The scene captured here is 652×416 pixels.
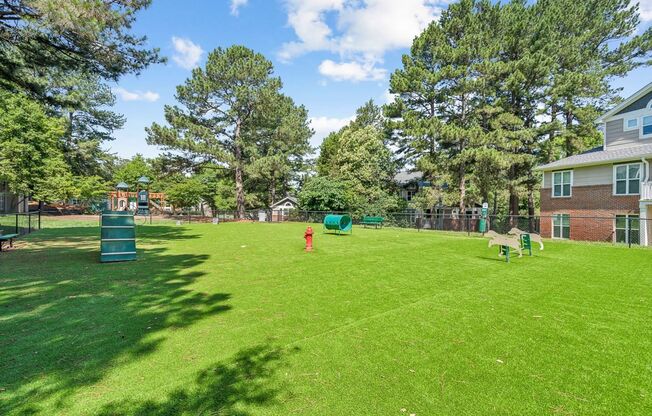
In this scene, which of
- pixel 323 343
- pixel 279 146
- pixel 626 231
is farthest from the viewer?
pixel 279 146

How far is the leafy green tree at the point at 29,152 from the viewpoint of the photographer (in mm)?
24867

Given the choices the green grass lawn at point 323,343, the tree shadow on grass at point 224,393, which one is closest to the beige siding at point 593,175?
the green grass lawn at point 323,343

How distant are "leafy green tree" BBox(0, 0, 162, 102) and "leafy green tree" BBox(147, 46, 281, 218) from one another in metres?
19.9

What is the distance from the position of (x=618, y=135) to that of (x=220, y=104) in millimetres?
31085

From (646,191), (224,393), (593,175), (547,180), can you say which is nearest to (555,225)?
(547,180)

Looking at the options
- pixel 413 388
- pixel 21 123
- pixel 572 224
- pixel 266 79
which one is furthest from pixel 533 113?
pixel 21 123

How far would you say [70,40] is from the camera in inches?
382

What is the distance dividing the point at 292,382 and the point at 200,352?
3.81ft

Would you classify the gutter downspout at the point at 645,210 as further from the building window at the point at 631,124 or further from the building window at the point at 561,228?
the building window at the point at 561,228

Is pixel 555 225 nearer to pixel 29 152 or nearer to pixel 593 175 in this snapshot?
pixel 593 175

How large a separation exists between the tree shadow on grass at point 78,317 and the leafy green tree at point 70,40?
6.15 m

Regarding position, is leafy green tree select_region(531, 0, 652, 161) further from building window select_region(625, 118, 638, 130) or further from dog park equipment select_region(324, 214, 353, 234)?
dog park equipment select_region(324, 214, 353, 234)

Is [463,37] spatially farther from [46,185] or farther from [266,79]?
[46,185]

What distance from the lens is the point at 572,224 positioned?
1870cm
